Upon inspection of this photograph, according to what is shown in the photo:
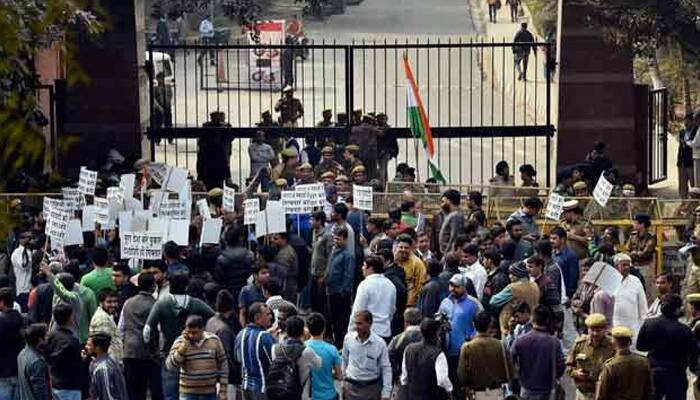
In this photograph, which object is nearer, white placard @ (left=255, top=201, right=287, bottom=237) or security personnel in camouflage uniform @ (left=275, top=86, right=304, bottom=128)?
white placard @ (left=255, top=201, right=287, bottom=237)

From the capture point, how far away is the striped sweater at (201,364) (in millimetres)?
14180

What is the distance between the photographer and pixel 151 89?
25.4 metres

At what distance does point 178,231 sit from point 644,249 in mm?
4296

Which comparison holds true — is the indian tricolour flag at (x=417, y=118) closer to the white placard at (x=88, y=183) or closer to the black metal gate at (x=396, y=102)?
the black metal gate at (x=396, y=102)

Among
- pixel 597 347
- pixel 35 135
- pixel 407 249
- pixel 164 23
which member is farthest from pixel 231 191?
pixel 164 23

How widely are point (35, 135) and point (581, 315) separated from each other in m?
10.6

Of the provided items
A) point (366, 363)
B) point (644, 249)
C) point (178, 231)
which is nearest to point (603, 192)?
point (644, 249)

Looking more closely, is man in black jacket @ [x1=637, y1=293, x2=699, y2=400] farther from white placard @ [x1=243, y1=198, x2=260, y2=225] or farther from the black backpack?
white placard @ [x1=243, y1=198, x2=260, y2=225]

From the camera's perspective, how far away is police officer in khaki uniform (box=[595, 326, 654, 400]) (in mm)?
13727

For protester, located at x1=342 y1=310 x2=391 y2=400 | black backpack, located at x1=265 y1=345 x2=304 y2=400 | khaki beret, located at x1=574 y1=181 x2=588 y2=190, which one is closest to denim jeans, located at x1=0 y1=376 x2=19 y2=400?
black backpack, located at x1=265 y1=345 x2=304 y2=400

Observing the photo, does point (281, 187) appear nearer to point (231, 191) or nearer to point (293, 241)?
point (231, 191)

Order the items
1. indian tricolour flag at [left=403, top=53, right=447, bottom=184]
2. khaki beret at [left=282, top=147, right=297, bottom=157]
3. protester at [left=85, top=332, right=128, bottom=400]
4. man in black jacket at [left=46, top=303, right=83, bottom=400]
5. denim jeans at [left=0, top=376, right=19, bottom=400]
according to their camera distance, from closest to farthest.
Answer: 1. protester at [left=85, top=332, right=128, bottom=400]
2. man in black jacket at [left=46, top=303, right=83, bottom=400]
3. denim jeans at [left=0, top=376, right=19, bottom=400]
4. khaki beret at [left=282, top=147, right=297, bottom=157]
5. indian tricolour flag at [left=403, top=53, right=447, bottom=184]

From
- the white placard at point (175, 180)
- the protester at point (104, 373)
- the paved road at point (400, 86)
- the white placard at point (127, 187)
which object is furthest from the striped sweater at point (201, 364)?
the paved road at point (400, 86)

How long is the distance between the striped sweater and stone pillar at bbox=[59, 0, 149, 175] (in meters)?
11.4
